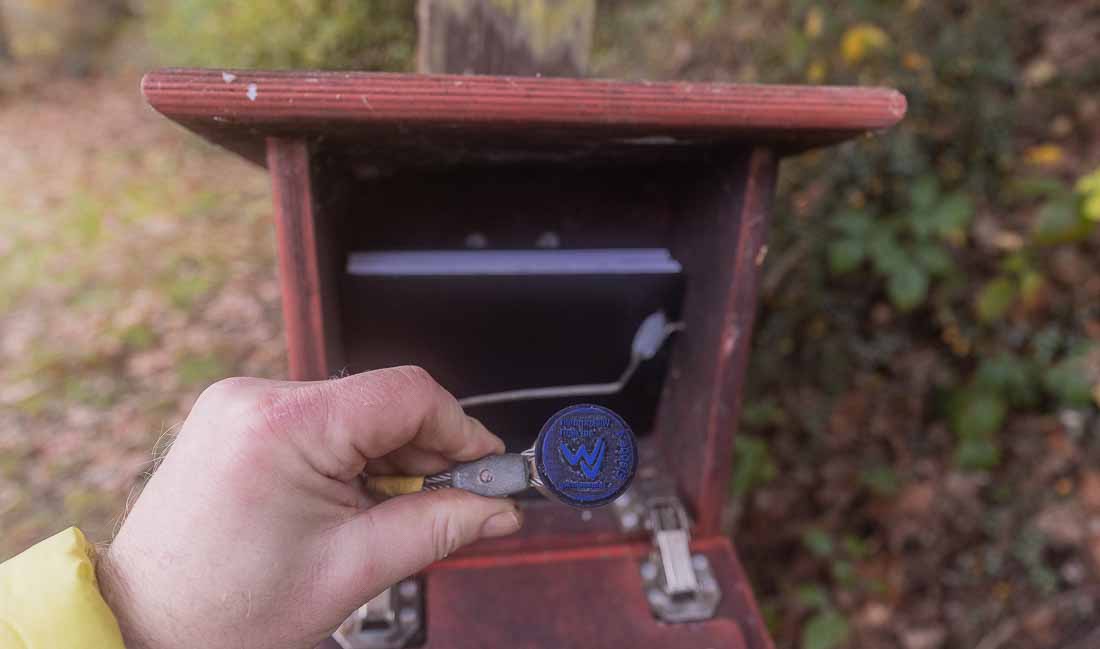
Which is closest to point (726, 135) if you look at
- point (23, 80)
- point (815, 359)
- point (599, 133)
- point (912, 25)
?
point (599, 133)

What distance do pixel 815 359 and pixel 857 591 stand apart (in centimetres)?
64

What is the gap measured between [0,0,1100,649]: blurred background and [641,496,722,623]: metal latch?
0.82m

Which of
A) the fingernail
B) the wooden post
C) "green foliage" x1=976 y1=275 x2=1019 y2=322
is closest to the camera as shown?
the fingernail

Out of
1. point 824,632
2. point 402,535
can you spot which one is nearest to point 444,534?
point 402,535

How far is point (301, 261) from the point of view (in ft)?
2.40

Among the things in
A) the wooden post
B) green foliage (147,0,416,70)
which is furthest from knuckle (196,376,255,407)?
green foliage (147,0,416,70)

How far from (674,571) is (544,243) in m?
0.53

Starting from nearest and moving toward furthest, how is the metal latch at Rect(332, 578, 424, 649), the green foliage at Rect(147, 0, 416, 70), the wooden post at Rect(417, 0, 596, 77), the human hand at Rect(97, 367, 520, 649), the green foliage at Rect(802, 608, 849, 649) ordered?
the human hand at Rect(97, 367, 520, 649), the metal latch at Rect(332, 578, 424, 649), the wooden post at Rect(417, 0, 596, 77), the green foliage at Rect(802, 608, 849, 649), the green foliage at Rect(147, 0, 416, 70)

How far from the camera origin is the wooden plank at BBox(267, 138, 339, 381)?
693mm

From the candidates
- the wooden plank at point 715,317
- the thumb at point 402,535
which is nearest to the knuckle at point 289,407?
the thumb at point 402,535

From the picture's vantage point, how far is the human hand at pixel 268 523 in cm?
54

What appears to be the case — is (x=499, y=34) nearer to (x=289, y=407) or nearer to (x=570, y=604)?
(x=289, y=407)

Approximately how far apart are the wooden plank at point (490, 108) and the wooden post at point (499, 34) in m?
0.41

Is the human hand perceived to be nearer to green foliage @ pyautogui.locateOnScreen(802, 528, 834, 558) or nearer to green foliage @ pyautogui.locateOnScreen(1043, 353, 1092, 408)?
green foliage @ pyautogui.locateOnScreen(802, 528, 834, 558)
